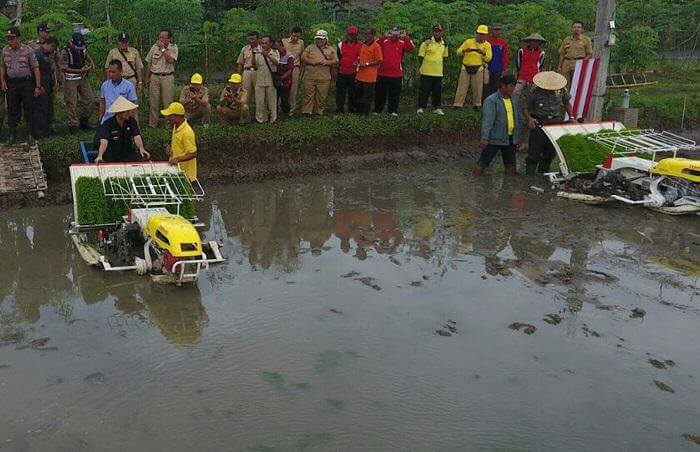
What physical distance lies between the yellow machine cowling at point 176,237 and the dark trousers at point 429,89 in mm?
7869

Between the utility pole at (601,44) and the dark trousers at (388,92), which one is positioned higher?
the utility pole at (601,44)

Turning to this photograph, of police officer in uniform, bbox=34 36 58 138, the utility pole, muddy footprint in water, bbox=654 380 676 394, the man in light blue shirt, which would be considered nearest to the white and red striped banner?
the utility pole

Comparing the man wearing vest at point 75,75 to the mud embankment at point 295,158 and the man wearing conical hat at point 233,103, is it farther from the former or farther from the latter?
the man wearing conical hat at point 233,103

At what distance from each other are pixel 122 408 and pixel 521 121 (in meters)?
8.59

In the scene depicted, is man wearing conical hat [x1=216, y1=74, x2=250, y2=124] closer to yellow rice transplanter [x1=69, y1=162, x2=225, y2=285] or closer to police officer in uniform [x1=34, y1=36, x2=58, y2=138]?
police officer in uniform [x1=34, y1=36, x2=58, y2=138]

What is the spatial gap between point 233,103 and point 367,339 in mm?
7026

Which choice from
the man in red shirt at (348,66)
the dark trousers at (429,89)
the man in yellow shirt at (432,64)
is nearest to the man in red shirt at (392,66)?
the man in yellow shirt at (432,64)

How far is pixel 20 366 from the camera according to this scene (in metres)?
5.95

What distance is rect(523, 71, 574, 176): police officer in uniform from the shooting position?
1181 centimetres

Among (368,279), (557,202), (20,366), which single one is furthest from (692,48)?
(20,366)

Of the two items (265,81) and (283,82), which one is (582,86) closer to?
(283,82)

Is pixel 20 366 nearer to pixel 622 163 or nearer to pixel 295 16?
pixel 622 163

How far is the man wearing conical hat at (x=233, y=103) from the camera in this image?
12.5 meters

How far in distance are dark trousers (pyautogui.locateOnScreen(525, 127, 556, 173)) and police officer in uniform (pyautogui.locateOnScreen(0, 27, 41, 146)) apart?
7.72 metres
